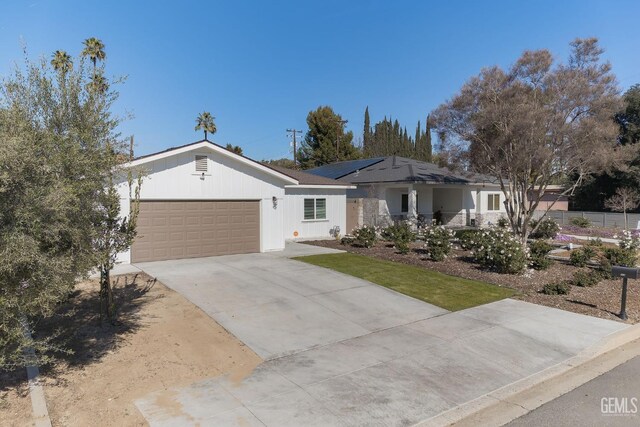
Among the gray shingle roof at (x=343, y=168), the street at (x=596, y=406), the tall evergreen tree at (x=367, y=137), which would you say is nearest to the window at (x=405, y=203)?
the gray shingle roof at (x=343, y=168)

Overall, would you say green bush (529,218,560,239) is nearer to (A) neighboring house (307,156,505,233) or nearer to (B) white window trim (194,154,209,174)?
(A) neighboring house (307,156,505,233)

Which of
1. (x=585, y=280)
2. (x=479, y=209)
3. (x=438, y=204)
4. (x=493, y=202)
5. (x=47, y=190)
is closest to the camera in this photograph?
(x=47, y=190)

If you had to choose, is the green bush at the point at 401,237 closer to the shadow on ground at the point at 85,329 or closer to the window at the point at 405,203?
the window at the point at 405,203

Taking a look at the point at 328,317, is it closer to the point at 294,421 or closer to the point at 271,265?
the point at 294,421

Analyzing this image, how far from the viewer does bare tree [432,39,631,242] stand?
14.8 m

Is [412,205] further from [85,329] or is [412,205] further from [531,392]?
[85,329]

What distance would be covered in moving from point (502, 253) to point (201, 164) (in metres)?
10.1

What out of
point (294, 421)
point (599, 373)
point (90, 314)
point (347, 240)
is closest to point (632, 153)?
point (347, 240)

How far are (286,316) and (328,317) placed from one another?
2.68ft

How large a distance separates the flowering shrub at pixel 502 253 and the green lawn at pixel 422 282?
1343mm

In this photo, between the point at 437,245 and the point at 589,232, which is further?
the point at 589,232

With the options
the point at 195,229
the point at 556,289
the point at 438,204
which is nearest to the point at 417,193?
the point at 438,204

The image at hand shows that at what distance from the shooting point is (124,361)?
233 inches

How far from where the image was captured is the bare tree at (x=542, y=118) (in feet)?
48.7
